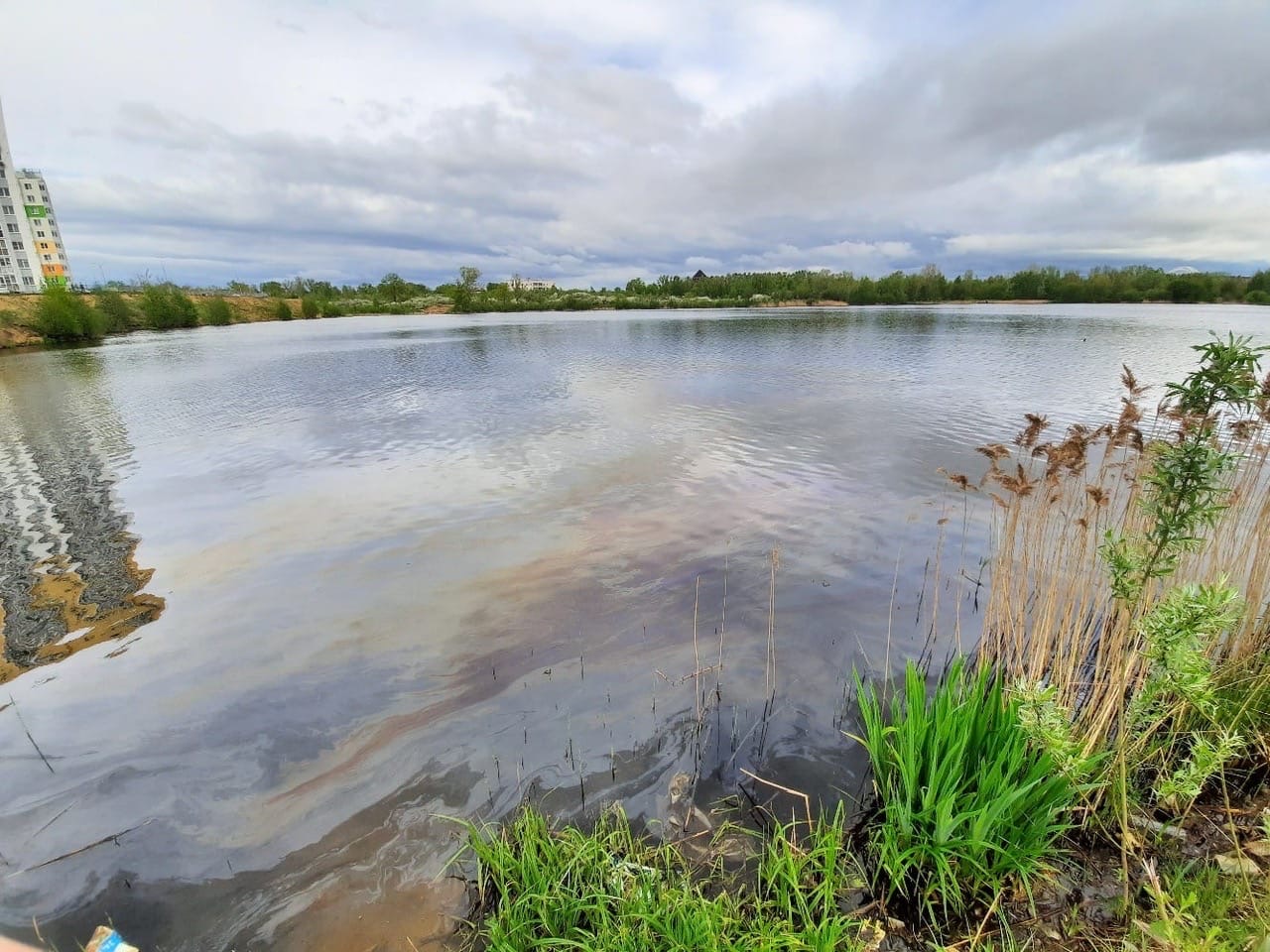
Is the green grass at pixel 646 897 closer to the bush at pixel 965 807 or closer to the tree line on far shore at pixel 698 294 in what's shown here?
the bush at pixel 965 807

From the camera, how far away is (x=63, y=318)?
55.2 meters

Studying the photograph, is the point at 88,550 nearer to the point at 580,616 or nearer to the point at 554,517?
the point at 554,517

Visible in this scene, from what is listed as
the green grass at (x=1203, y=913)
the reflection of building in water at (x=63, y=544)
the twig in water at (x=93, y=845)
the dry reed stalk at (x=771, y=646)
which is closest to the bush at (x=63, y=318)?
the reflection of building in water at (x=63, y=544)

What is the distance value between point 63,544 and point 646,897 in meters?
12.2

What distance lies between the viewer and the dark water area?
4.36 m

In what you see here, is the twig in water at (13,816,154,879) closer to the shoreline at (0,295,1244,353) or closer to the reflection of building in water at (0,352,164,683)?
the reflection of building in water at (0,352,164,683)

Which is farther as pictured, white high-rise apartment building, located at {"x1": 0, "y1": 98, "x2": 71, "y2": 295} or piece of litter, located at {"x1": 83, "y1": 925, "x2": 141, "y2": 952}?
white high-rise apartment building, located at {"x1": 0, "y1": 98, "x2": 71, "y2": 295}

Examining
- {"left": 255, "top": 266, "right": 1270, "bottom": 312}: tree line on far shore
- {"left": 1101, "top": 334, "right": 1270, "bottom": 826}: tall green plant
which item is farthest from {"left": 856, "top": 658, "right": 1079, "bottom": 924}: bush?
{"left": 255, "top": 266, "right": 1270, "bottom": 312}: tree line on far shore

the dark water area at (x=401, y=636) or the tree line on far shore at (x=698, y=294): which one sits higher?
the tree line on far shore at (x=698, y=294)

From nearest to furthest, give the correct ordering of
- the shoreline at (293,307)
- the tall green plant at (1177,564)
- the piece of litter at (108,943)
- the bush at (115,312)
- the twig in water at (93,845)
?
1. the piece of litter at (108,943)
2. the tall green plant at (1177,564)
3. the twig in water at (93,845)
4. the shoreline at (293,307)
5. the bush at (115,312)

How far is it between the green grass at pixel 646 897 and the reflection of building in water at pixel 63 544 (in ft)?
22.8

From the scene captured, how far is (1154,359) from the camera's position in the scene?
28.4m

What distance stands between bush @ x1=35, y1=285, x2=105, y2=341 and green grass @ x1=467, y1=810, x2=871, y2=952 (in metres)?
77.4

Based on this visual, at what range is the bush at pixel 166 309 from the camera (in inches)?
3071
